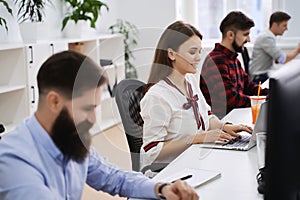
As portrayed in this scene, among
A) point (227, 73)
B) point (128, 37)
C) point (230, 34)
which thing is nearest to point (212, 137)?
point (227, 73)

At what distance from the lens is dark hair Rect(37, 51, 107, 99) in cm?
137

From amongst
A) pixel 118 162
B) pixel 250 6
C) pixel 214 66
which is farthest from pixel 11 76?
pixel 250 6

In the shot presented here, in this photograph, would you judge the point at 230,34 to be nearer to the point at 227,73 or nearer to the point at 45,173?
the point at 227,73

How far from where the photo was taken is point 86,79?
1.39m

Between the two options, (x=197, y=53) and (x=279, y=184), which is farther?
(x=197, y=53)

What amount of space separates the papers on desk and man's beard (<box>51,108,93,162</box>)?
385mm

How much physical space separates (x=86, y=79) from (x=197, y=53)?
1.14 meters

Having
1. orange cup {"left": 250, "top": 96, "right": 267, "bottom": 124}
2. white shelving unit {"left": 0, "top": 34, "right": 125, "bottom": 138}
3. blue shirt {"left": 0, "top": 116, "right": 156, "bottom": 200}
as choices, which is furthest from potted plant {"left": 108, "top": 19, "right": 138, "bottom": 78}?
blue shirt {"left": 0, "top": 116, "right": 156, "bottom": 200}

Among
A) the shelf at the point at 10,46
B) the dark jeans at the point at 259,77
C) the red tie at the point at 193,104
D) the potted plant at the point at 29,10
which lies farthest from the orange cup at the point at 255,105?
the dark jeans at the point at 259,77

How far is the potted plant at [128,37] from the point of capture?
6152 millimetres

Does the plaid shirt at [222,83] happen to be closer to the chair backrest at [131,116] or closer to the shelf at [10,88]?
the chair backrest at [131,116]

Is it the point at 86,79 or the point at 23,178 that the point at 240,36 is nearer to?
the point at 86,79

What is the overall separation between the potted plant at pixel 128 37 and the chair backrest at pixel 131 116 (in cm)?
373

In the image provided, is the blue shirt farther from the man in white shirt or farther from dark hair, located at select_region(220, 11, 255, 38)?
the man in white shirt
